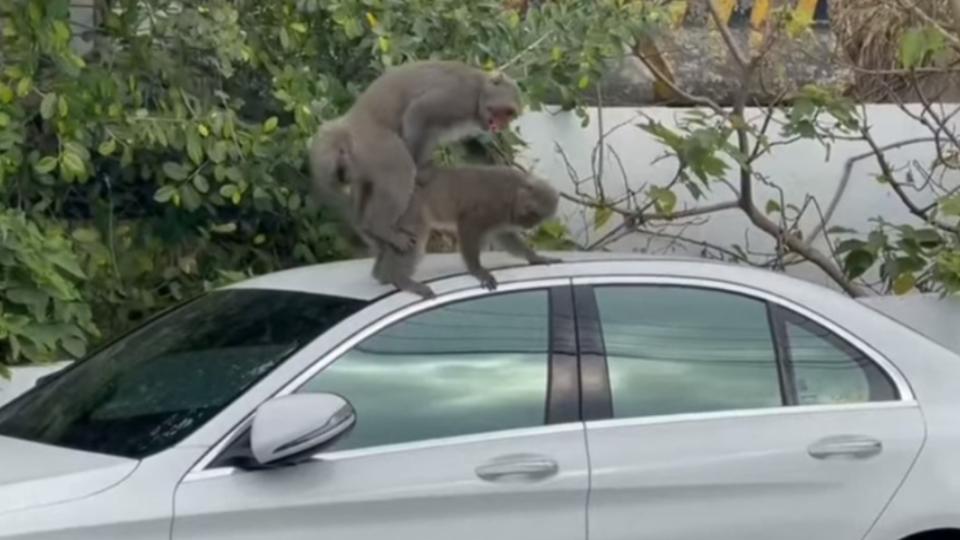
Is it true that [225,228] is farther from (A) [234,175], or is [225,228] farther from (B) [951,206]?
(B) [951,206]

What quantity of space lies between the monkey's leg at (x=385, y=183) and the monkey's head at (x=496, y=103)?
1.62ft

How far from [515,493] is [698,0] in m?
8.48

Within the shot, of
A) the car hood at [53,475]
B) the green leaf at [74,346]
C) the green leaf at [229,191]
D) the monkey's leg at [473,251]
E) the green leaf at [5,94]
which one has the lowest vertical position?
the green leaf at [74,346]

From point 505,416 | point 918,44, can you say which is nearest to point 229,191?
point 918,44

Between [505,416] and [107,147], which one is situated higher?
[107,147]

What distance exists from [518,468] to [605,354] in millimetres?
511

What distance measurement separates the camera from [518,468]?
16.9ft

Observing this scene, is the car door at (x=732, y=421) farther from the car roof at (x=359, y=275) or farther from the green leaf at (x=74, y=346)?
the green leaf at (x=74, y=346)

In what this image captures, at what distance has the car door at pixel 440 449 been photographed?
4801mm

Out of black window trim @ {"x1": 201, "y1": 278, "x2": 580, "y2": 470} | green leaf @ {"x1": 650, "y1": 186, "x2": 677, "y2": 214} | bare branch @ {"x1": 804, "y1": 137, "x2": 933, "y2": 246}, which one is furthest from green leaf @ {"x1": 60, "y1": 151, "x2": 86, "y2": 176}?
bare branch @ {"x1": 804, "y1": 137, "x2": 933, "y2": 246}

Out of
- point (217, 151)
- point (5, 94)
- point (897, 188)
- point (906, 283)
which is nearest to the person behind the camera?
point (5, 94)

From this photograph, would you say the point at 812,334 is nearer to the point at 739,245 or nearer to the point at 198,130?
the point at 198,130

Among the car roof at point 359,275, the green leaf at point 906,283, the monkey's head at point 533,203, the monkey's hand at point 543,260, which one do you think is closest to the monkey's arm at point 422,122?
the monkey's head at point 533,203

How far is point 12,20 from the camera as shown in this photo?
24.9 ft
